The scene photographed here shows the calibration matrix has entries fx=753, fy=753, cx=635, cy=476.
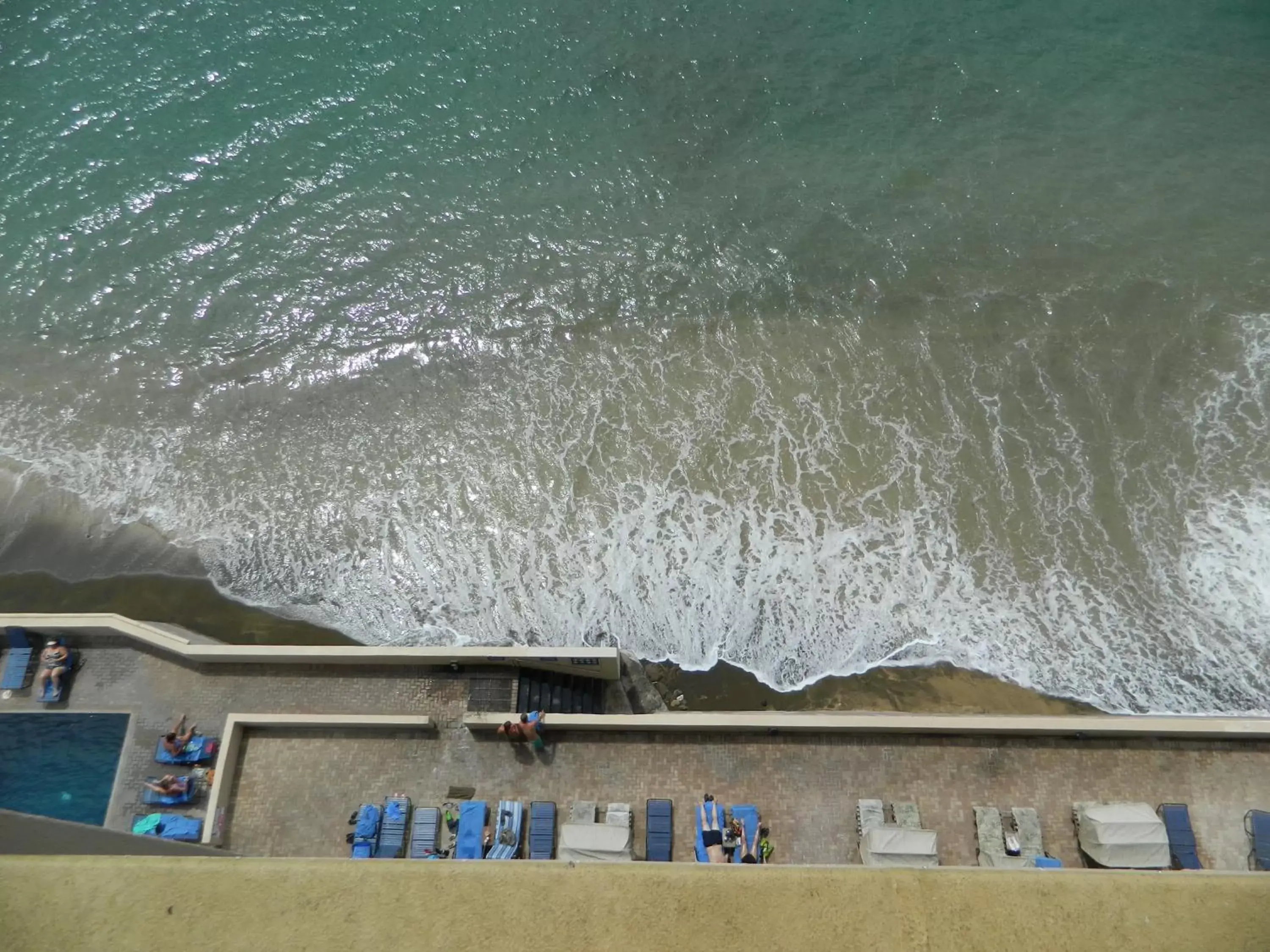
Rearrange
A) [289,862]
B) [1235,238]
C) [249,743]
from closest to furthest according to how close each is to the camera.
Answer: [289,862], [249,743], [1235,238]

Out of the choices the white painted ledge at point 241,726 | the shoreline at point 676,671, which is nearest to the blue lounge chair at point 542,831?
the white painted ledge at point 241,726

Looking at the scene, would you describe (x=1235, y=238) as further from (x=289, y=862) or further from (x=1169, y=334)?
(x=289, y=862)

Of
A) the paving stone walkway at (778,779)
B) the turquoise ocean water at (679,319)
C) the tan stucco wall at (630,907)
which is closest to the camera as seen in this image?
the tan stucco wall at (630,907)

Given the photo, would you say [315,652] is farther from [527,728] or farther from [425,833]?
[527,728]

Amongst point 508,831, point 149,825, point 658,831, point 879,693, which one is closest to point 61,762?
point 149,825

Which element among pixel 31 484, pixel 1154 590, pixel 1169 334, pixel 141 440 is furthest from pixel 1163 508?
pixel 31 484

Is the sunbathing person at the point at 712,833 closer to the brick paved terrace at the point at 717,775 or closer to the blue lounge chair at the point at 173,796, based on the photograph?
the brick paved terrace at the point at 717,775

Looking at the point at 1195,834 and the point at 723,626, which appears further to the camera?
the point at 723,626
